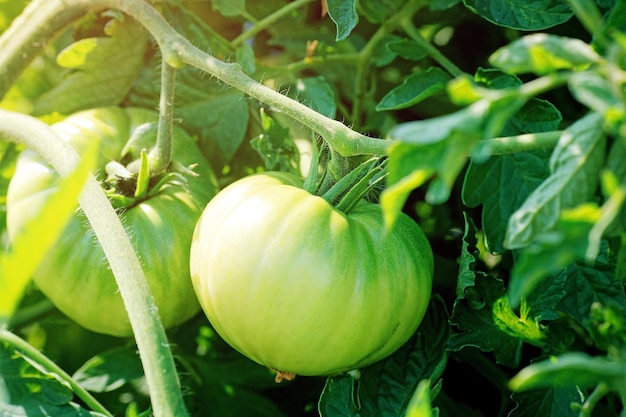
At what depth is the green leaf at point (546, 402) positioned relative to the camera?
3.09 feet

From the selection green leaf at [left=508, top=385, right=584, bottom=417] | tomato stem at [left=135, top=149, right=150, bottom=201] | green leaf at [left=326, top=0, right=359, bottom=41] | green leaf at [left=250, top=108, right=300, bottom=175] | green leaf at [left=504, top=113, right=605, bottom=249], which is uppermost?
green leaf at [left=326, top=0, right=359, bottom=41]

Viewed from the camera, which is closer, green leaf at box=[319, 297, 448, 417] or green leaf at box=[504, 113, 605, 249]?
green leaf at box=[504, 113, 605, 249]

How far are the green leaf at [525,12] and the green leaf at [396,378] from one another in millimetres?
431

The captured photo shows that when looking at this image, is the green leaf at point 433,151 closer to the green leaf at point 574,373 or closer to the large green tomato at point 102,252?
the green leaf at point 574,373

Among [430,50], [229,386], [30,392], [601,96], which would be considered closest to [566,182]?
[601,96]

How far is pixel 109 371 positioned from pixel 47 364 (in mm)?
229

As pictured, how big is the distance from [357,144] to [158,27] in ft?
1.41

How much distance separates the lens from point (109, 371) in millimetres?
1218

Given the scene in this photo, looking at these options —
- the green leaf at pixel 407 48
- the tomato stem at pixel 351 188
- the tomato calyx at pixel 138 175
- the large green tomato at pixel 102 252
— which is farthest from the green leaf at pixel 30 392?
the green leaf at pixel 407 48

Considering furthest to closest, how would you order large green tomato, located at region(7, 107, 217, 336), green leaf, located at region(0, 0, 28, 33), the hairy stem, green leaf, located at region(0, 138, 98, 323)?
green leaf, located at region(0, 0, 28, 33)
the hairy stem
large green tomato, located at region(7, 107, 217, 336)
green leaf, located at region(0, 138, 98, 323)

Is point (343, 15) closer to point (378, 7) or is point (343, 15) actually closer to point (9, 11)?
point (378, 7)

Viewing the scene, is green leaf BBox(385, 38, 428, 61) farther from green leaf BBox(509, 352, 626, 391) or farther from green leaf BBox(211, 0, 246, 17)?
green leaf BBox(509, 352, 626, 391)

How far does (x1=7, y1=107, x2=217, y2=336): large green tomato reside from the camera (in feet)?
3.56

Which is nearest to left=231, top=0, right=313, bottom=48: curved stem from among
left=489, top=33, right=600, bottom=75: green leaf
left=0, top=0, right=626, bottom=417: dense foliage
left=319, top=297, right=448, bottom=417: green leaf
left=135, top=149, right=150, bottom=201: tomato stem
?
left=0, top=0, right=626, bottom=417: dense foliage
